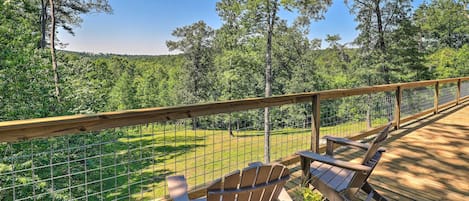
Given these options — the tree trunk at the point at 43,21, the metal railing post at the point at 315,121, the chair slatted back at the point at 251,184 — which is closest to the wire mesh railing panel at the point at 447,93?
the metal railing post at the point at 315,121

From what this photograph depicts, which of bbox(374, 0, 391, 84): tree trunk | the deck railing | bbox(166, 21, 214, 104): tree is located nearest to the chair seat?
the deck railing

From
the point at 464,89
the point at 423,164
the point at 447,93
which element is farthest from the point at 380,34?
the point at 423,164

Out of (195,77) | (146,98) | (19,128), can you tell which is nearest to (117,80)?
(146,98)

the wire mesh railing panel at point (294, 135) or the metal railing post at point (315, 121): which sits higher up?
the metal railing post at point (315, 121)

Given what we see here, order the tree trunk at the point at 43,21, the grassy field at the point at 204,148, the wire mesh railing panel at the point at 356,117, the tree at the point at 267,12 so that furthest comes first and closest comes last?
1. the tree at the point at 267,12
2. the tree trunk at the point at 43,21
3. the wire mesh railing panel at the point at 356,117
4. the grassy field at the point at 204,148

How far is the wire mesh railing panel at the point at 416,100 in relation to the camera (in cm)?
589

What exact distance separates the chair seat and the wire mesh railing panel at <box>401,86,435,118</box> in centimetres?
390

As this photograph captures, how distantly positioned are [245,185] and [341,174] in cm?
133

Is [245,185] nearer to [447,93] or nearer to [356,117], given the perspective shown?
[356,117]

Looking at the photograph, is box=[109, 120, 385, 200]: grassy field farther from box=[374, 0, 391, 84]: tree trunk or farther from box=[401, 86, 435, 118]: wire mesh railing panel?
box=[374, 0, 391, 84]: tree trunk

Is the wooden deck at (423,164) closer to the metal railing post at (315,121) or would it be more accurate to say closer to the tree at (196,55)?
the metal railing post at (315,121)

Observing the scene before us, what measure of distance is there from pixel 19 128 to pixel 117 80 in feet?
105

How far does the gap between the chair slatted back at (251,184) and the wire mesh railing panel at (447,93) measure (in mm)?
7402

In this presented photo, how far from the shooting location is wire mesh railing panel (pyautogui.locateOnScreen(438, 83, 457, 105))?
753cm
